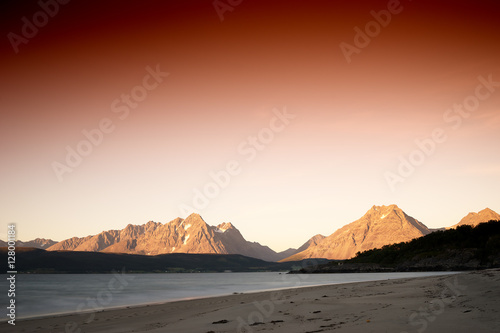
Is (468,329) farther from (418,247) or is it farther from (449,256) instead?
(418,247)

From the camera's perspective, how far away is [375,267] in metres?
150

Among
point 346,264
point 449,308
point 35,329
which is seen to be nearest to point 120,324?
point 35,329

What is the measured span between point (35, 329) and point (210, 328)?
11723 millimetres

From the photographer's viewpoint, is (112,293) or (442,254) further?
(442,254)
